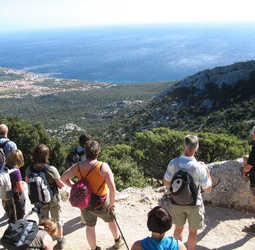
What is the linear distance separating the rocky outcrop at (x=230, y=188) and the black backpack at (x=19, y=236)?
5622 mm

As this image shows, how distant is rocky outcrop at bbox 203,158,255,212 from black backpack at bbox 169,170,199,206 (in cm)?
364

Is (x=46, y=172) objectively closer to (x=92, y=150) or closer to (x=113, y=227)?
(x=92, y=150)

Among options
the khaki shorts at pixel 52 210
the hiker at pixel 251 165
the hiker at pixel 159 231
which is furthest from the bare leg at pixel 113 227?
the hiker at pixel 251 165

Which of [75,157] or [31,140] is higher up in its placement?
[75,157]

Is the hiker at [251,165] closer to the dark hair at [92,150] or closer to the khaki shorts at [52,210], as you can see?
the dark hair at [92,150]

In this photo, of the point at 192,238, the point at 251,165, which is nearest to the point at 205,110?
the point at 251,165

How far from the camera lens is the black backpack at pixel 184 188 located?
455 centimetres

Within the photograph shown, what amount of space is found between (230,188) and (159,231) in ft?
17.4

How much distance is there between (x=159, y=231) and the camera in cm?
334

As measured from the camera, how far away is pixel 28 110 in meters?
108

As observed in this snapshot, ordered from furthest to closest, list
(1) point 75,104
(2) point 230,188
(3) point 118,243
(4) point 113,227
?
(1) point 75,104, (2) point 230,188, (3) point 118,243, (4) point 113,227

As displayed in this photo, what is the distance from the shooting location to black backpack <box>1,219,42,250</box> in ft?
12.7

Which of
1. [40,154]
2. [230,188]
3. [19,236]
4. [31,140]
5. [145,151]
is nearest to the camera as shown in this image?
[19,236]

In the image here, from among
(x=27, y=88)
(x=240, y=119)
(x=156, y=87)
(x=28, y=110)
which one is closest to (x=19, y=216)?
(x=240, y=119)
